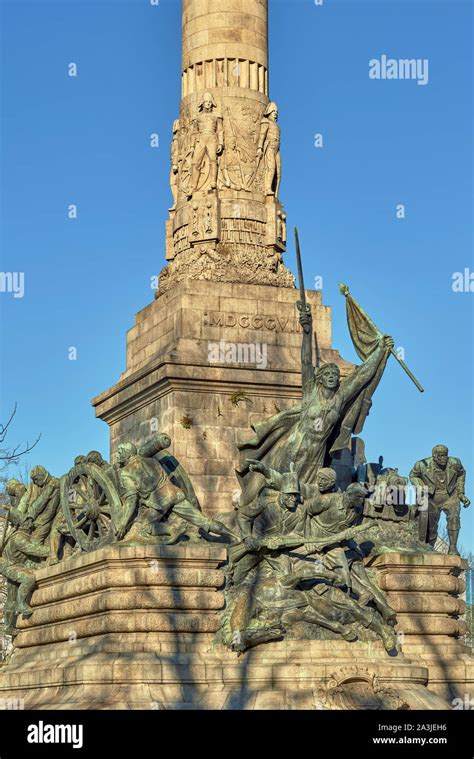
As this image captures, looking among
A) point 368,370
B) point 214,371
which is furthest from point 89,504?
point 368,370

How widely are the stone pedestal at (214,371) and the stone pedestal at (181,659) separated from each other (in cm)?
355

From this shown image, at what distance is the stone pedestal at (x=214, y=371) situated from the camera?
27875 millimetres

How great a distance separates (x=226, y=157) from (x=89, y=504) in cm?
819

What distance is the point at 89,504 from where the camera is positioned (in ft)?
87.3

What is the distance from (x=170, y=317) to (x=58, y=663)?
7.50 metres

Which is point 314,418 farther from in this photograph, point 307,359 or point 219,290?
point 219,290

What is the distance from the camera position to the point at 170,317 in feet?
96.3

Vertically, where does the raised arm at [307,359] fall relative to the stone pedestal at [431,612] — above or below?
above

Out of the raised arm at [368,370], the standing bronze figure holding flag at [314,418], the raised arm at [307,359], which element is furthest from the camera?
the raised arm at [368,370]

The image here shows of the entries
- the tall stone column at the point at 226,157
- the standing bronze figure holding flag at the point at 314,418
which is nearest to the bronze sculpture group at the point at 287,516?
the standing bronze figure holding flag at the point at 314,418

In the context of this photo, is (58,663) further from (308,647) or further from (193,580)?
(308,647)

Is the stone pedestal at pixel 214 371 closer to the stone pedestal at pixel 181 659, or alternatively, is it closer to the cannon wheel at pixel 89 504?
the cannon wheel at pixel 89 504

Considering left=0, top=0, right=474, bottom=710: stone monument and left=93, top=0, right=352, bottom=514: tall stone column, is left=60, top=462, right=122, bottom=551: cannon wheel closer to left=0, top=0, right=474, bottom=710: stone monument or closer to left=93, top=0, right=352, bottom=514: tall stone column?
left=0, top=0, right=474, bottom=710: stone monument
